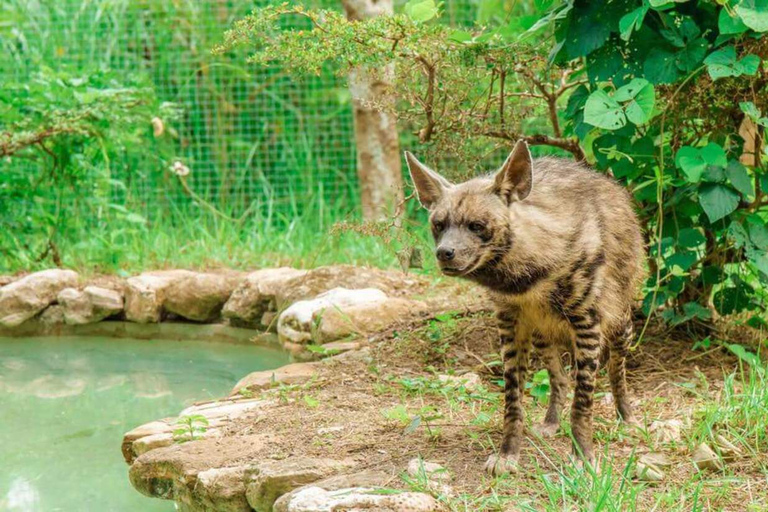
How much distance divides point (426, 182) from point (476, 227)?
0.31 metres

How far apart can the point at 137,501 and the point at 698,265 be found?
3.00 m

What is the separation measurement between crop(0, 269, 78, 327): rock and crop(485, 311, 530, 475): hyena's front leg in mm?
4103

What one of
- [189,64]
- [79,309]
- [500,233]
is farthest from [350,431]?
[189,64]

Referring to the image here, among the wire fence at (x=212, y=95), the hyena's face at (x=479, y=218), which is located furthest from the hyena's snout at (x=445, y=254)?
the wire fence at (x=212, y=95)

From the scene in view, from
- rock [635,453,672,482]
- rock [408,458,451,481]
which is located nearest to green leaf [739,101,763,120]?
rock [635,453,672,482]

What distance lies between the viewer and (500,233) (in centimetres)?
346

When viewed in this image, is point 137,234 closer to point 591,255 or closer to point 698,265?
point 698,265

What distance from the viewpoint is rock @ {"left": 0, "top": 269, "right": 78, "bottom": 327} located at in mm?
6770

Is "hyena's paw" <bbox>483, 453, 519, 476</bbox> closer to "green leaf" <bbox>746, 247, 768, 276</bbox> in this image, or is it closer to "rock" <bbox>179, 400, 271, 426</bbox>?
"rock" <bbox>179, 400, 271, 426</bbox>

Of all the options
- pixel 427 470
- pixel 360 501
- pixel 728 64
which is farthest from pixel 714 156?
pixel 360 501

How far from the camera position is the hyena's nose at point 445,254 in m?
3.34

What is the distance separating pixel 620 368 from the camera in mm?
4035

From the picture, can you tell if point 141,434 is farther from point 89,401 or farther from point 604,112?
point 604,112

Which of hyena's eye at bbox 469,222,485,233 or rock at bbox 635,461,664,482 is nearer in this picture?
rock at bbox 635,461,664,482
